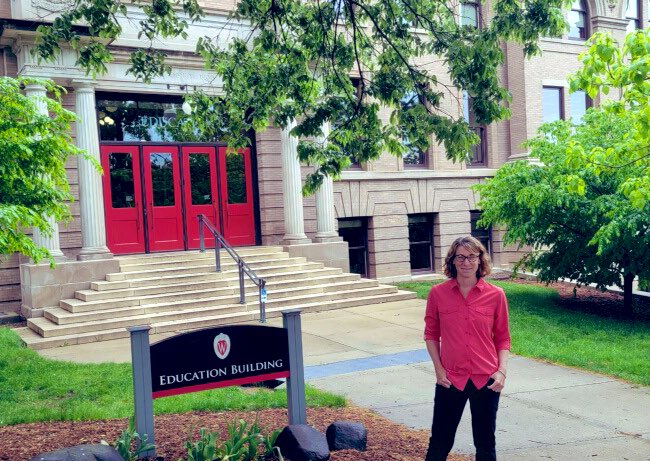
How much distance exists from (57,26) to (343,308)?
9.21 metres

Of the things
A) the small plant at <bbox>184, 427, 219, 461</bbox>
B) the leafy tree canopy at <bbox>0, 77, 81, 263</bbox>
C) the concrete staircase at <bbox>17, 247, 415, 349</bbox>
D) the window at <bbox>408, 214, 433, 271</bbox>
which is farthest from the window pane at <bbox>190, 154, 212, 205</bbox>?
the small plant at <bbox>184, 427, 219, 461</bbox>

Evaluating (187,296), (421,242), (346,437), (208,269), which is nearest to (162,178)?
(208,269)

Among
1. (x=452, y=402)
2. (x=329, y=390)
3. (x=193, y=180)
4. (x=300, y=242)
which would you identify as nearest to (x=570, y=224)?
(x=300, y=242)

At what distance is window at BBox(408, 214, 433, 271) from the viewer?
2216cm

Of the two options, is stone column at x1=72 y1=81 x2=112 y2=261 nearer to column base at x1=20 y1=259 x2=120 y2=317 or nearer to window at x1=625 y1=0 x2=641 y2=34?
column base at x1=20 y1=259 x2=120 y2=317

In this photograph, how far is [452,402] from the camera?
483cm

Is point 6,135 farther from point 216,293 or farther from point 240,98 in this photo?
point 216,293

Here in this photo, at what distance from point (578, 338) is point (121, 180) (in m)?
10.9

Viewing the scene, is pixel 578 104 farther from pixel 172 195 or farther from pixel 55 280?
pixel 55 280

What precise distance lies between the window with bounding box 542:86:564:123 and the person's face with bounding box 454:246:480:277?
2037 cm

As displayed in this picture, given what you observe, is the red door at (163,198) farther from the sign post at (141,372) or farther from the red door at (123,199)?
the sign post at (141,372)

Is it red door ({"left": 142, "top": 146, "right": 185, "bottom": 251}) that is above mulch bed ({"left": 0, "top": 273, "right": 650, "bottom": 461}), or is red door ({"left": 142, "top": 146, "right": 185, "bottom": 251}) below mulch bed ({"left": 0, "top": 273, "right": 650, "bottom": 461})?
above

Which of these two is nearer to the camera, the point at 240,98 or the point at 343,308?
the point at 240,98

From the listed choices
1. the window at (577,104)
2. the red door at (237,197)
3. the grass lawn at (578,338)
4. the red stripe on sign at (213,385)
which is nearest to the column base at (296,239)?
the red door at (237,197)
